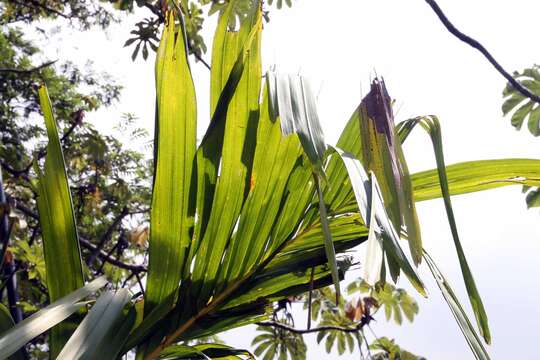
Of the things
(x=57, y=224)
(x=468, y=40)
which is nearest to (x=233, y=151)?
(x=57, y=224)

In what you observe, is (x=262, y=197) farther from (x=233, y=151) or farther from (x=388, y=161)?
(x=388, y=161)

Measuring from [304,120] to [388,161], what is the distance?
11cm

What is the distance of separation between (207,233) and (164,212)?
79mm

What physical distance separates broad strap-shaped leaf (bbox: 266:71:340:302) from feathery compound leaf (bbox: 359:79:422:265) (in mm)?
74

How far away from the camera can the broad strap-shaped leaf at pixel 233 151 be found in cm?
82

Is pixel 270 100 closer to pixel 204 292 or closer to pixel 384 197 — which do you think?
pixel 384 197

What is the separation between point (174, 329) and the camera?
0.88m

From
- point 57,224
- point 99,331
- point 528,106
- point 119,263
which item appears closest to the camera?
point 99,331

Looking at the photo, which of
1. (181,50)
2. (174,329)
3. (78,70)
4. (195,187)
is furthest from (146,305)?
(78,70)

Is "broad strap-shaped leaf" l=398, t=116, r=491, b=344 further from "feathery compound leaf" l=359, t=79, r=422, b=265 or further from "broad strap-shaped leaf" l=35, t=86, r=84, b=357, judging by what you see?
"broad strap-shaped leaf" l=35, t=86, r=84, b=357

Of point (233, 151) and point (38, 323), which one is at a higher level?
point (233, 151)

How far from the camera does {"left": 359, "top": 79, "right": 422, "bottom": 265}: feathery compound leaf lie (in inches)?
24.4

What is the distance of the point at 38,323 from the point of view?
0.65 m

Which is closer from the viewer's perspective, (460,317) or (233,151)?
(460,317)
